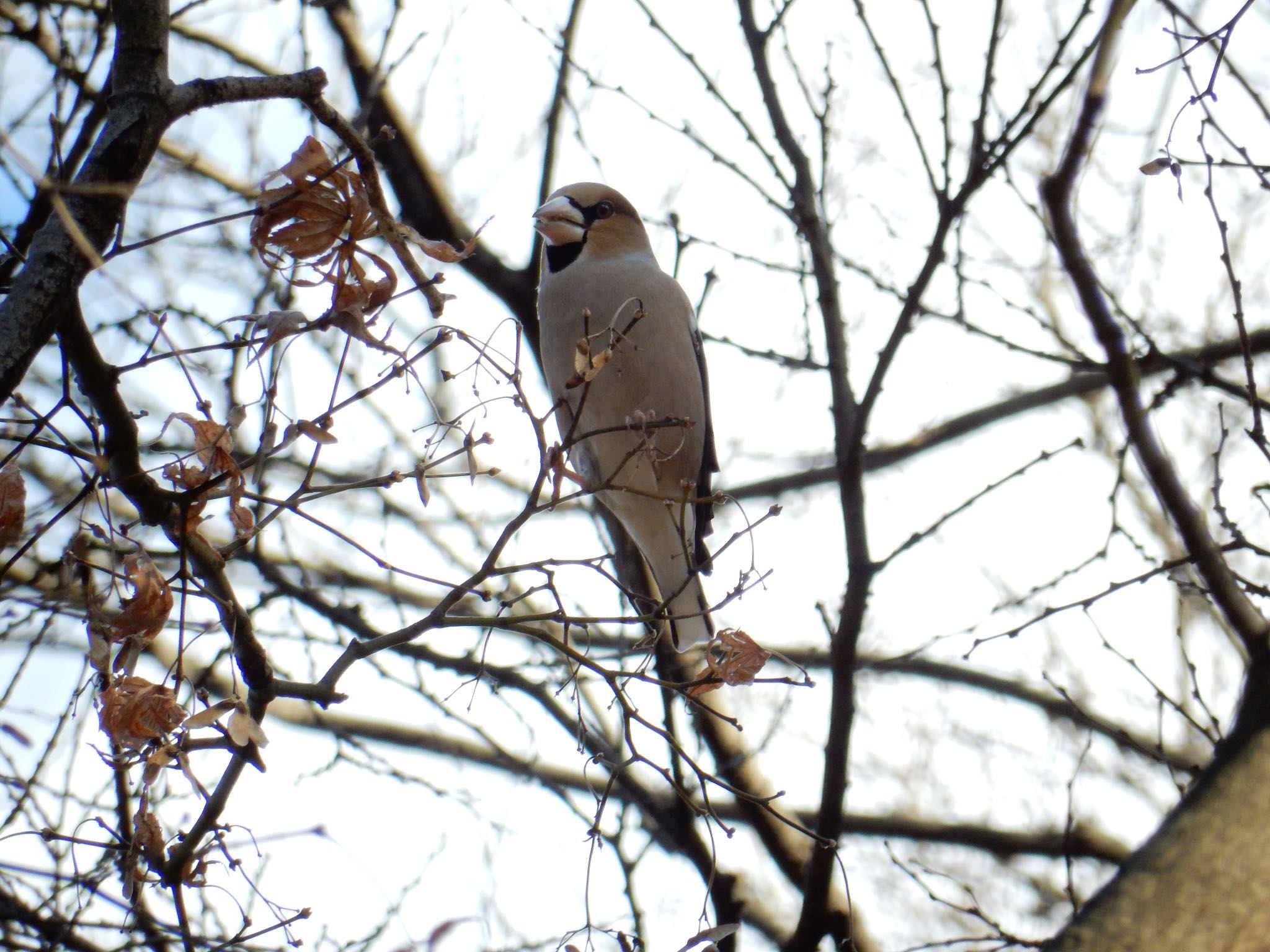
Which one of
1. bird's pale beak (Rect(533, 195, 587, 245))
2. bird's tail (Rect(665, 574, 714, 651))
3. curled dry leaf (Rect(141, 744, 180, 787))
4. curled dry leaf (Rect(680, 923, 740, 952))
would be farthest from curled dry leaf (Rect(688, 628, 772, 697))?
bird's pale beak (Rect(533, 195, 587, 245))

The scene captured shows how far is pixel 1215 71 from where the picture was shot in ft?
Answer: 7.86

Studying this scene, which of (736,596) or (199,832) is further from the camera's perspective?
(736,596)

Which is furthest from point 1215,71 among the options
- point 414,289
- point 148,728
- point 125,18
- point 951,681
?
point 951,681

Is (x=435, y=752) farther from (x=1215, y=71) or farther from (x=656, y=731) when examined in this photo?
(x=1215, y=71)

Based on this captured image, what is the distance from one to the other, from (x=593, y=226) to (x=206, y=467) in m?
3.20

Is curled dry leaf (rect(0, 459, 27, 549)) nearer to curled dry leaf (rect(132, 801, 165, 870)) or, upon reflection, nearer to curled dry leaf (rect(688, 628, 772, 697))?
curled dry leaf (rect(132, 801, 165, 870))

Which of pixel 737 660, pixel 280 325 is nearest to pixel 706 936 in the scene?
pixel 737 660

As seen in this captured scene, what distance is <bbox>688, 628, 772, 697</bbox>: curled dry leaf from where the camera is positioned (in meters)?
2.20

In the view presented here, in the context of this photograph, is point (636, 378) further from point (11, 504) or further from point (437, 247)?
point (11, 504)

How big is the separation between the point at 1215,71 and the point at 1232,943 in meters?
1.75

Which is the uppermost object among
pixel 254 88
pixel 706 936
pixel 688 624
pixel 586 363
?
pixel 688 624

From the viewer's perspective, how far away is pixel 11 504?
69.7 inches

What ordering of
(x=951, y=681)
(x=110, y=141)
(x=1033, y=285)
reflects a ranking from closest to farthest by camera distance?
(x=110, y=141) < (x=951, y=681) < (x=1033, y=285)

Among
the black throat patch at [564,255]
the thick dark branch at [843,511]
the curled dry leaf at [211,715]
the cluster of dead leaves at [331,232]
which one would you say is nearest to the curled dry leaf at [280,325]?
the cluster of dead leaves at [331,232]
